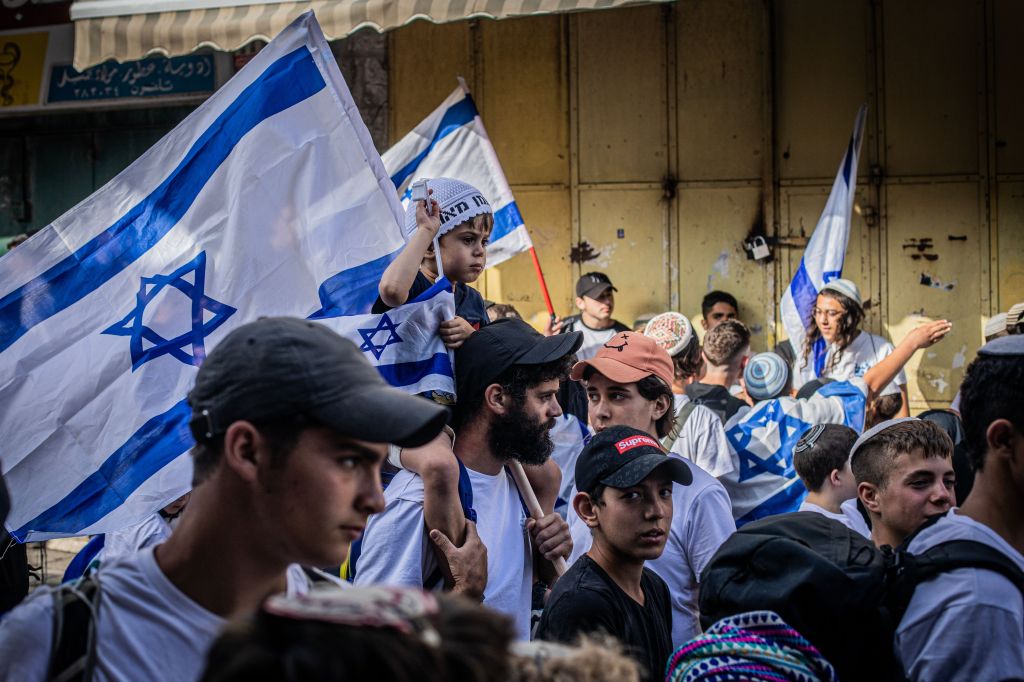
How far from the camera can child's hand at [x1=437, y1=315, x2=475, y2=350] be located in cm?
371

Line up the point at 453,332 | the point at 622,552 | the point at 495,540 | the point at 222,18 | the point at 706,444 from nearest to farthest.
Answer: the point at 622,552, the point at 495,540, the point at 453,332, the point at 706,444, the point at 222,18

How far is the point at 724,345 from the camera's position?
20.3 ft

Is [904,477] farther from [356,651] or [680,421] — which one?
[356,651]

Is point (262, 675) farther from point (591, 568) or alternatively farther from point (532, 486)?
point (532, 486)

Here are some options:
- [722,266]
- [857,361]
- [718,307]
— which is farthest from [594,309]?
[857,361]

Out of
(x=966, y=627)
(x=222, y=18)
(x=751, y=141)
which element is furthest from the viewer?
(x=751, y=141)

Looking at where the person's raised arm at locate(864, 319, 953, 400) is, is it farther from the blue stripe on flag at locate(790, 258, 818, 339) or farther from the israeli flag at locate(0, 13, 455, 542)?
the israeli flag at locate(0, 13, 455, 542)

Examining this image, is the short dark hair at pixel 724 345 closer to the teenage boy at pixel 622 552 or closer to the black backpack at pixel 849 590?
the teenage boy at pixel 622 552

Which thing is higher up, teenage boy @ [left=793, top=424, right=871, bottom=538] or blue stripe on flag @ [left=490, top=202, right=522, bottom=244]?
blue stripe on flag @ [left=490, top=202, right=522, bottom=244]

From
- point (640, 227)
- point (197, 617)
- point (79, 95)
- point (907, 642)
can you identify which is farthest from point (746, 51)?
point (197, 617)

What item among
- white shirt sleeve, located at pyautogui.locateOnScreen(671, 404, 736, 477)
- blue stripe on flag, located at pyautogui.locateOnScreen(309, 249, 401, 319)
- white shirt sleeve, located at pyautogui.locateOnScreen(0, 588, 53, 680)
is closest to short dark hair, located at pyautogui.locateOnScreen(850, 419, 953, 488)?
white shirt sleeve, located at pyautogui.locateOnScreen(671, 404, 736, 477)

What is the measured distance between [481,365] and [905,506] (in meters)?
1.49

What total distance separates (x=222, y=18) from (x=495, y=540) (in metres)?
5.72

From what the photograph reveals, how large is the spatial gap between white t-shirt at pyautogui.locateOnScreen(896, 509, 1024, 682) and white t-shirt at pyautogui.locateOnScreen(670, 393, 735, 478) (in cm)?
294
